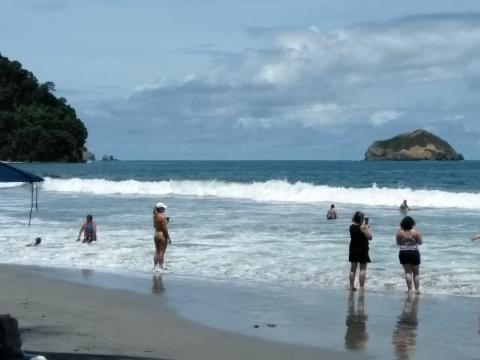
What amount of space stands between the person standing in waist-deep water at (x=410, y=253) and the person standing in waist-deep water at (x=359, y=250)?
0.62 m

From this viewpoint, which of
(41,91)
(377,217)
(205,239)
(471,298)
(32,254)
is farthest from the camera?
(41,91)

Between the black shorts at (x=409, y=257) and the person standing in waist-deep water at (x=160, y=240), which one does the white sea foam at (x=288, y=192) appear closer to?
the person standing in waist-deep water at (x=160, y=240)

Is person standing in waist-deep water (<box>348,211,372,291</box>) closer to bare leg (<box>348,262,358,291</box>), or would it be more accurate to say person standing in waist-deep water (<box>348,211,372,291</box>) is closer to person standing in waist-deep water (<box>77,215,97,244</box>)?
bare leg (<box>348,262,358,291</box>)

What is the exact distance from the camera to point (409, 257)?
14414mm

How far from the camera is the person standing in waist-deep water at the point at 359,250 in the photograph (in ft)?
47.9

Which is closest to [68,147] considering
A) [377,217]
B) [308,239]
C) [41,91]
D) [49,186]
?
[41,91]

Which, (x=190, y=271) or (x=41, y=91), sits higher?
(x=41, y=91)

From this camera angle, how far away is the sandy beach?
9906mm

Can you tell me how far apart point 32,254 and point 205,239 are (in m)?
4.97

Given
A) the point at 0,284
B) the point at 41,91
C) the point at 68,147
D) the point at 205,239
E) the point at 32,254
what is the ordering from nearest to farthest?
the point at 0,284, the point at 32,254, the point at 205,239, the point at 68,147, the point at 41,91

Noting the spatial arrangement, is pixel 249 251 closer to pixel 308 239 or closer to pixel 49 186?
pixel 308 239

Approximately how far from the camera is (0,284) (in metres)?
14.8

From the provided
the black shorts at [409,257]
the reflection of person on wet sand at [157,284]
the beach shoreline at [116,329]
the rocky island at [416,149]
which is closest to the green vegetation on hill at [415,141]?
the rocky island at [416,149]

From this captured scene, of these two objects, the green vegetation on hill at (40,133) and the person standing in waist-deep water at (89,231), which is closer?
the person standing in waist-deep water at (89,231)
